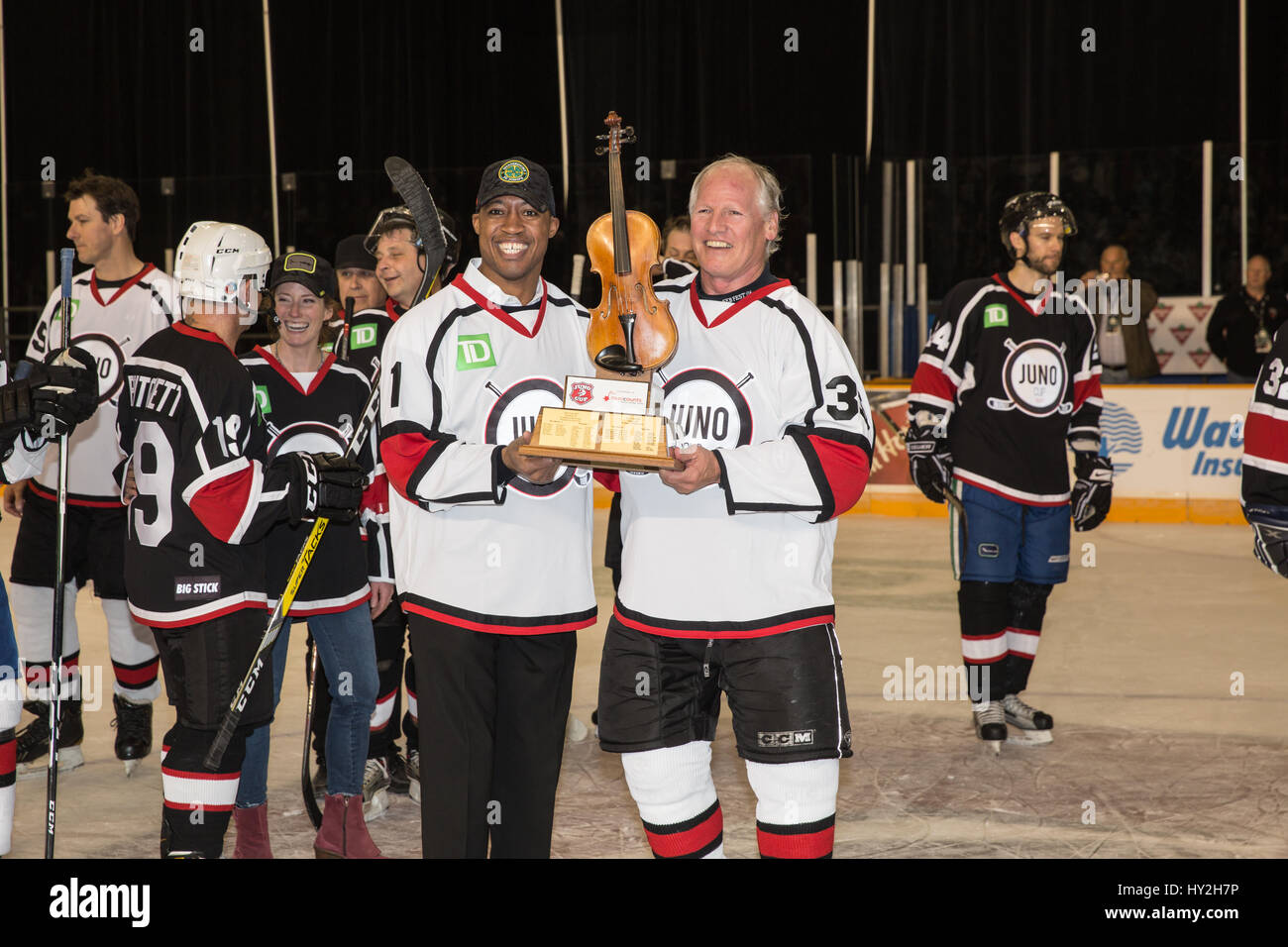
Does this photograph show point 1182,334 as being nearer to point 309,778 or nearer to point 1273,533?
point 1273,533

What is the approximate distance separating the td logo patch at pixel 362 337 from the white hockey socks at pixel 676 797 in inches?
65.9

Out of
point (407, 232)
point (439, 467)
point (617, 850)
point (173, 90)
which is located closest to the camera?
point (439, 467)

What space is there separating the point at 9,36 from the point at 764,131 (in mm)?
7928

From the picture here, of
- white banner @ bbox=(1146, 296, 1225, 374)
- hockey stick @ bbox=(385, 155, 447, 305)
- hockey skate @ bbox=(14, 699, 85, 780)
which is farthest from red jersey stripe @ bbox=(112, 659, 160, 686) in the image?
white banner @ bbox=(1146, 296, 1225, 374)

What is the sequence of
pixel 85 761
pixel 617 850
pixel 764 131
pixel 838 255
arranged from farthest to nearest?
1. pixel 764 131
2. pixel 838 255
3. pixel 85 761
4. pixel 617 850

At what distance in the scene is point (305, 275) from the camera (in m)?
3.30

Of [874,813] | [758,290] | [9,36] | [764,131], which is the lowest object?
[874,813]

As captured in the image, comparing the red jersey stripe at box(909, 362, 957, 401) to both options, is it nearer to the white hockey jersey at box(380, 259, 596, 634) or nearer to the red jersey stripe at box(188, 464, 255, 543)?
the white hockey jersey at box(380, 259, 596, 634)

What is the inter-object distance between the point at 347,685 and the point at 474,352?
116 cm

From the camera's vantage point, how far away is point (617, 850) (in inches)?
136

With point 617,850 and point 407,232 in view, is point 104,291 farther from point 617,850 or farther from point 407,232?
point 617,850

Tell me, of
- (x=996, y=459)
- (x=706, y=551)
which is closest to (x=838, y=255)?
(x=996, y=459)

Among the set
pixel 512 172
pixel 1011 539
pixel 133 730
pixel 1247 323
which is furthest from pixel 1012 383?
pixel 1247 323

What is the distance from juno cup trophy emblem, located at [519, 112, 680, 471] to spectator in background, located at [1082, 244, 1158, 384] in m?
8.24
